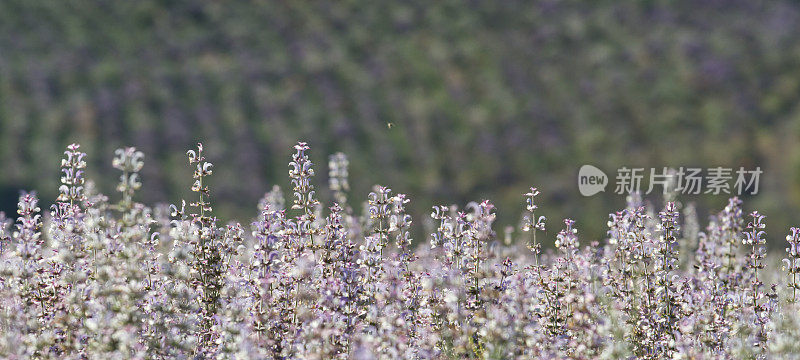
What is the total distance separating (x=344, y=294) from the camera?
12.3 feet

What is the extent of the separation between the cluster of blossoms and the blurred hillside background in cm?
1540

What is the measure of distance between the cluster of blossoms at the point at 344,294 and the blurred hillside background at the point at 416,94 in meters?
15.4

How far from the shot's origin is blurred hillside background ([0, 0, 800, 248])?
21531mm

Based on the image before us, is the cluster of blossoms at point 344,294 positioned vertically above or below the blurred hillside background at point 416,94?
below

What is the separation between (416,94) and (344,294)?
22.2 m

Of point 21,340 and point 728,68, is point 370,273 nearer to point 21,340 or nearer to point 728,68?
point 21,340

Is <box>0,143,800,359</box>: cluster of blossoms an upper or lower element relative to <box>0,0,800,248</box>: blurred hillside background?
lower

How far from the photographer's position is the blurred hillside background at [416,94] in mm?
21531

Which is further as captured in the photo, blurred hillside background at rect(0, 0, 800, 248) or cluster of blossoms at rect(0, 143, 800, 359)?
blurred hillside background at rect(0, 0, 800, 248)

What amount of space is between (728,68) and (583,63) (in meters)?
4.91

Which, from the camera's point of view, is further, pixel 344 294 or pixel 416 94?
pixel 416 94

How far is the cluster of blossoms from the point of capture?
3.28 meters

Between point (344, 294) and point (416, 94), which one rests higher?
point (416, 94)

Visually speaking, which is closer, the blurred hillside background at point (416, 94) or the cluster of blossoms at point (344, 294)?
the cluster of blossoms at point (344, 294)
